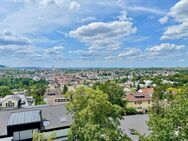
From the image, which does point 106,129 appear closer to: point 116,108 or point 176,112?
point 116,108

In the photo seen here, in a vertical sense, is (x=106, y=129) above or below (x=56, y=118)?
above

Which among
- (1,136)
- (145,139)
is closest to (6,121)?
(1,136)

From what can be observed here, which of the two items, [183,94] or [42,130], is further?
[42,130]

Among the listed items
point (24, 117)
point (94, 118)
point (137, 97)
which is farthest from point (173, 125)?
point (137, 97)

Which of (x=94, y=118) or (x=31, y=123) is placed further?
(x=31, y=123)

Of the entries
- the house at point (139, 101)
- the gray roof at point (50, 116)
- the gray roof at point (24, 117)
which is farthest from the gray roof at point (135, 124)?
the house at point (139, 101)

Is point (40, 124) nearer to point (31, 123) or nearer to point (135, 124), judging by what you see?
point (31, 123)
